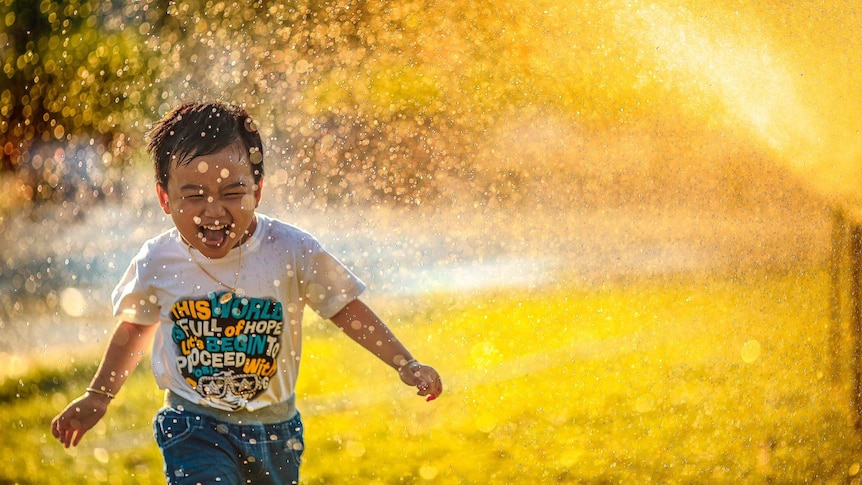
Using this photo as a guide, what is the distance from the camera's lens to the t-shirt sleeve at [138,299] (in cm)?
241

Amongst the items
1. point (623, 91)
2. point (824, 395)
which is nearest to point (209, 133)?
point (623, 91)

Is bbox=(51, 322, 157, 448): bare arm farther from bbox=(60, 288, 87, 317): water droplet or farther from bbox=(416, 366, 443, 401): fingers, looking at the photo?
bbox=(60, 288, 87, 317): water droplet

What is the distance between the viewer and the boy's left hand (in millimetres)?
2344

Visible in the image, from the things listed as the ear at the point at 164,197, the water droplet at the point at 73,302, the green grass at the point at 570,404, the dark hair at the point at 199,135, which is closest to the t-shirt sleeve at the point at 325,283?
the dark hair at the point at 199,135

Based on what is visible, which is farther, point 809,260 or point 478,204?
point 478,204

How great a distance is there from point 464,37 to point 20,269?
2.44 meters

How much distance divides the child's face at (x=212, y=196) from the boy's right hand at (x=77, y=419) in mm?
461

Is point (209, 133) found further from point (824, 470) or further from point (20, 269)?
point (20, 269)

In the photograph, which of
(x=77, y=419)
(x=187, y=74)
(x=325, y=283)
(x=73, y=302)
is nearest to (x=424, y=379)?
(x=325, y=283)

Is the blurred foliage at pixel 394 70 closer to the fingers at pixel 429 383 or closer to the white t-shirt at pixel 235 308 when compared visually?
the white t-shirt at pixel 235 308

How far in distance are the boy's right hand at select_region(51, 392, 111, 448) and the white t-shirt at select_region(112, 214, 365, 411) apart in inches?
6.7

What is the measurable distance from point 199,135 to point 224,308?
0.38m

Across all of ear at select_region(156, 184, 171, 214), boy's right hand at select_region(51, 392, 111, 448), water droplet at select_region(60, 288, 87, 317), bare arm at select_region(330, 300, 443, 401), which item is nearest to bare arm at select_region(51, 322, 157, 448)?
boy's right hand at select_region(51, 392, 111, 448)

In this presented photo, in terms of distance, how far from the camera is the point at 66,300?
4191 millimetres
